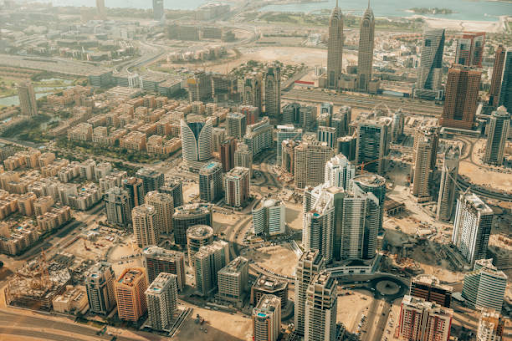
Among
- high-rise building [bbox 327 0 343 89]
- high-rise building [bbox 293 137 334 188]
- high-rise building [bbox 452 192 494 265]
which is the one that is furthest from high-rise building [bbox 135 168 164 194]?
high-rise building [bbox 327 0 343 89]

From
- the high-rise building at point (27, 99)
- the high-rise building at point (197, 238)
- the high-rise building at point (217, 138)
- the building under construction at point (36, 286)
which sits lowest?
the building under construction at point (36, 286)

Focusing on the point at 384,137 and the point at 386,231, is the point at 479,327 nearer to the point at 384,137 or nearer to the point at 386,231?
the point at 386,231

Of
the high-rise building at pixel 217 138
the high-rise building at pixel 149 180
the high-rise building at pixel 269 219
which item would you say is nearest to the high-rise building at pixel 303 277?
the high-rise building at pixel 269 219

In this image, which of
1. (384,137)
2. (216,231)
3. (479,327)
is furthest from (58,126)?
(479,327)

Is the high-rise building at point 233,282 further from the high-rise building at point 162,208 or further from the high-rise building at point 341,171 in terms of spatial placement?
the high-rise building at point 341,171

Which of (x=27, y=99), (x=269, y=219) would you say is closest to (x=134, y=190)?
(x=269, y=219)
